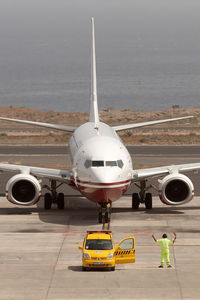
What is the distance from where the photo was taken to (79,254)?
1214 inches

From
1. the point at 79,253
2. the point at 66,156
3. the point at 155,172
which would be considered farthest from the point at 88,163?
the point at 66,156

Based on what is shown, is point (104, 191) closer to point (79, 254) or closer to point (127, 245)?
point (79, 254)

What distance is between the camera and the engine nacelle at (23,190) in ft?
131

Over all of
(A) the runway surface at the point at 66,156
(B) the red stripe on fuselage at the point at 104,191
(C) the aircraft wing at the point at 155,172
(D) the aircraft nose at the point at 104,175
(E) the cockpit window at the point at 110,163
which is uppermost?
(A) the runway surface at the point at 66,156

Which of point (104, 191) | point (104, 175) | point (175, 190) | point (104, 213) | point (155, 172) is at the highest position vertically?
point (155, 172)

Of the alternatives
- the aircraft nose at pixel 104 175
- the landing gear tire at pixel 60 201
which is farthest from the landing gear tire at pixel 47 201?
the aircraft nose at pixel 104 175

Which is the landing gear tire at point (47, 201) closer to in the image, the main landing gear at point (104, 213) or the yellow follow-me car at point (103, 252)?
the main landing gear at point (104, 213)

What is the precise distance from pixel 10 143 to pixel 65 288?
199 ft

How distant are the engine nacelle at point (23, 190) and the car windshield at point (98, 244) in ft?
38.7

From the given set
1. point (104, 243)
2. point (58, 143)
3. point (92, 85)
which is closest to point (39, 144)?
point (58, 143)

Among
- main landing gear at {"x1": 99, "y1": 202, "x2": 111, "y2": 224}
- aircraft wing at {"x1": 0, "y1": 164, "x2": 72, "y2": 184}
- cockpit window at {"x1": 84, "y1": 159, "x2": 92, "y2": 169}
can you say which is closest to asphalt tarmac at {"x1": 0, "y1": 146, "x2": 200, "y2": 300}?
main landing gear at {"x1": 99, "y1": 202, "x2": 111, "y2": 224}

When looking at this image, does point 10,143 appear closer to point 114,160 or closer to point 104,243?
point 114,160

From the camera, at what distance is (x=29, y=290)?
24.7 meters

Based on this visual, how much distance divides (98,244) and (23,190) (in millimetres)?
13280
